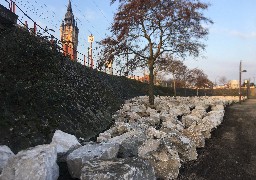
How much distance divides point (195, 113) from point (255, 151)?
4309 millimetres

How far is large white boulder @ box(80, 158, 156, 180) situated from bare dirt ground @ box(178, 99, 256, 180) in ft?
6.59

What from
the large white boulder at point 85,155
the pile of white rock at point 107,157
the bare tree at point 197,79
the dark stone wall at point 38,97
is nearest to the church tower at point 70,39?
the dark stone wall at point 38,97

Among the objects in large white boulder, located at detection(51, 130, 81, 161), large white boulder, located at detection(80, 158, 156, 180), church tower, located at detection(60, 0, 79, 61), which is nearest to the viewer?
large white boulder, located at detection(80, 158, 156, 180)

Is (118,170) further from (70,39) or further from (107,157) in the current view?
(70,39)

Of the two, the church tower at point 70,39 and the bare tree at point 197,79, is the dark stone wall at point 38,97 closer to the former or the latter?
the church tower at point 70,39

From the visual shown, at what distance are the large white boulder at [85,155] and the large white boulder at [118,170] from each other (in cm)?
50

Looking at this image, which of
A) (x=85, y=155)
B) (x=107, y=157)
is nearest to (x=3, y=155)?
(x=85, y=155)

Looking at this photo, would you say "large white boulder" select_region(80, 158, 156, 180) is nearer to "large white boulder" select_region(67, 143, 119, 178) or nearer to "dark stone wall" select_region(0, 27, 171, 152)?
"large white boulder" select_region(67, 143, 119, 178)

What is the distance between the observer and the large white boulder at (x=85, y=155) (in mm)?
5075

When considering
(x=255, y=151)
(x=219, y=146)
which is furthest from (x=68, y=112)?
(x=255, y=151)

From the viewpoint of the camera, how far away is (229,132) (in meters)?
10.8

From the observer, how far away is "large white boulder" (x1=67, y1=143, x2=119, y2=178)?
16.6ft

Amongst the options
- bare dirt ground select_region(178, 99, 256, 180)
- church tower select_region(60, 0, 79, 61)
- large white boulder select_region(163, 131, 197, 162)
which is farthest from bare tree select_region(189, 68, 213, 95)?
large white boulder select_region(163, 131, 197, 162)

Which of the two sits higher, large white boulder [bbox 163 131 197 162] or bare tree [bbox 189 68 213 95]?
bare tree [bbox 189 68 213 95]
